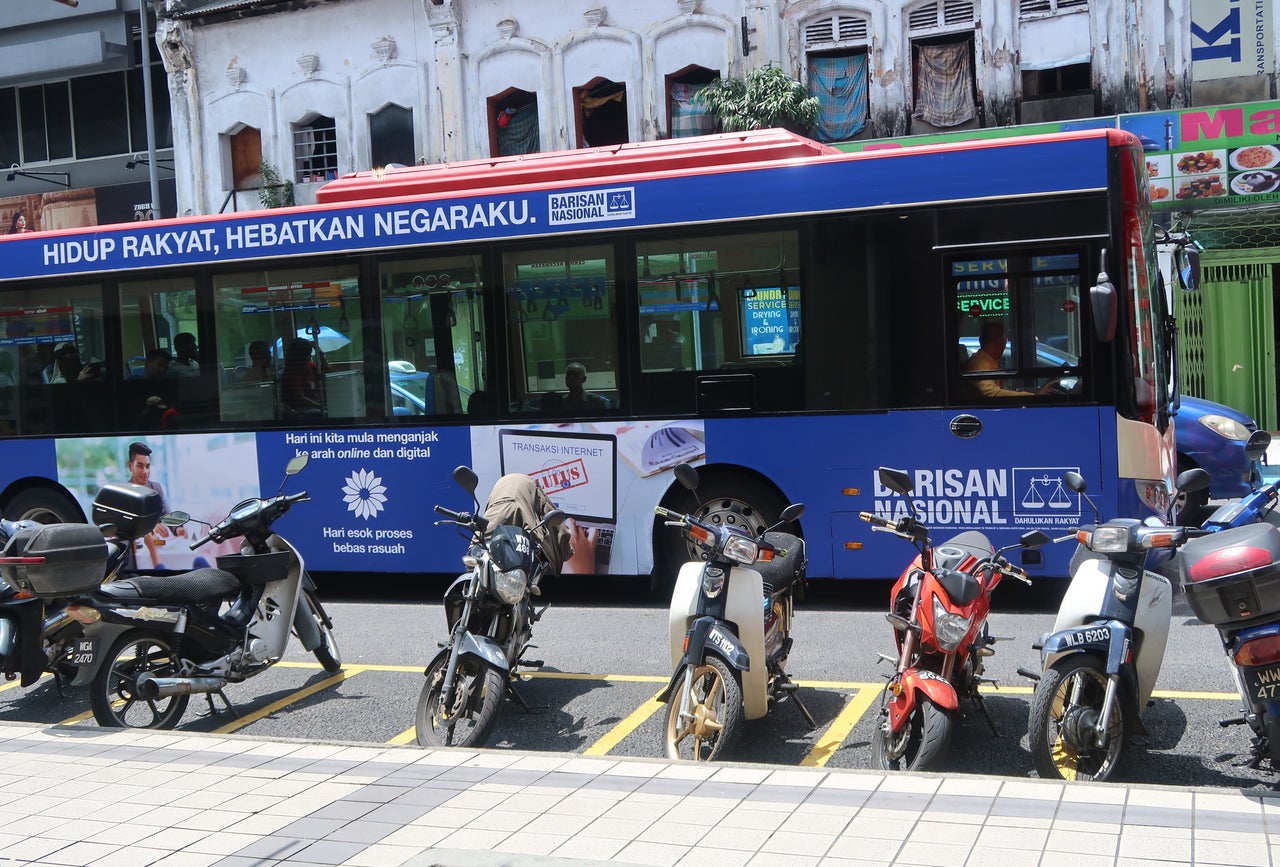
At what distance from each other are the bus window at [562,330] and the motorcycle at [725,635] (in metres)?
3.18

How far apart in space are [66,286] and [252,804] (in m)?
7.40

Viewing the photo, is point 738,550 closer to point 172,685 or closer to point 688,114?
point 172,685

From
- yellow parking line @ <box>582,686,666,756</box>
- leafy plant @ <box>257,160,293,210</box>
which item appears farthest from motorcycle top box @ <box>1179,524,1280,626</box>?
leafy plant @ <box>257,160,293,210</box>

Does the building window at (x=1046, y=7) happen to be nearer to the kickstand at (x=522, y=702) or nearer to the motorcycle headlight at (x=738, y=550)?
the kickstand at (x=522, y=702)

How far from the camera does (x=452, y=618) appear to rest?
6242 millimetres

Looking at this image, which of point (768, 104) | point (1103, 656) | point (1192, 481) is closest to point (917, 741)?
point (1103, 656)

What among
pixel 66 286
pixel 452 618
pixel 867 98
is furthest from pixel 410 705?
pixel 867 98

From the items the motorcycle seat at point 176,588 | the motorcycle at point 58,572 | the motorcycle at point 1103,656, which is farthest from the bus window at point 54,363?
the motorcycle at point 1103,656

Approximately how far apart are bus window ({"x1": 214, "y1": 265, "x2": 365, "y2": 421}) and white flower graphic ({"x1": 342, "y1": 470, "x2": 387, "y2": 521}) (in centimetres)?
Answer: 50

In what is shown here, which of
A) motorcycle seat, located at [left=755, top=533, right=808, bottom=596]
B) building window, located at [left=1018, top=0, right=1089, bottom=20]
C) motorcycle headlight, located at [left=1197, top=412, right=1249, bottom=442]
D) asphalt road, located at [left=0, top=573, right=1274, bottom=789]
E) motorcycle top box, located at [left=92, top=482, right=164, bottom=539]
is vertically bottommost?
asphalt road, located at [left=0, top=573, right=1274, bottom=789]

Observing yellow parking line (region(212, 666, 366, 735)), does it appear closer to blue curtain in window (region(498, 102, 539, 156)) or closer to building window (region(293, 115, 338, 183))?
blue curtain in window (region(498, 102, 539, 156))

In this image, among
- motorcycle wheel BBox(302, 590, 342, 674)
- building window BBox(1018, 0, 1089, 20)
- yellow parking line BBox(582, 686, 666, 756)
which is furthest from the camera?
building window BBox(1018, 0, 1089, 20)

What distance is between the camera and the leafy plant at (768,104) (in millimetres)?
19672

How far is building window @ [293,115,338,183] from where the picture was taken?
2419 cm
